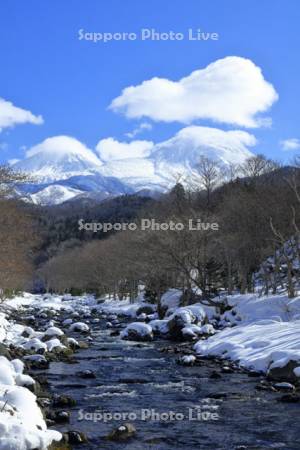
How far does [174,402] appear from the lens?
17547 mm

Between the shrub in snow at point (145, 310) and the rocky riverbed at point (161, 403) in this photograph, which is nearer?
the rocky riverbed at point (161, 403)

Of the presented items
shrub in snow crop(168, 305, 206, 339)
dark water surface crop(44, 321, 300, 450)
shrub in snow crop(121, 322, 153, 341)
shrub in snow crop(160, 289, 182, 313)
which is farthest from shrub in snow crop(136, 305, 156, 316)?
dark water surface crop(44, 321, 300, 450)

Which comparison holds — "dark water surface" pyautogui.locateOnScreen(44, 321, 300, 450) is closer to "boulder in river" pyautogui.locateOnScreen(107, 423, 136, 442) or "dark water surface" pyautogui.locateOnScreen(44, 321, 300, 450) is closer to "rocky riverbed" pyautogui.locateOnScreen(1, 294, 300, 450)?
"rocky riverbed" pyautogui.locateOnScreen(1, 294, 300, 450)

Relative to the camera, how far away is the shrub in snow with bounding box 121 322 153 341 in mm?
34688

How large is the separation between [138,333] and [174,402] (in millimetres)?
17252

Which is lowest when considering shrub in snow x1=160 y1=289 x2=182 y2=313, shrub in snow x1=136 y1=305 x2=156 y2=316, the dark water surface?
the dark water surface

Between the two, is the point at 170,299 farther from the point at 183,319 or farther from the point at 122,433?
the point at 122,433

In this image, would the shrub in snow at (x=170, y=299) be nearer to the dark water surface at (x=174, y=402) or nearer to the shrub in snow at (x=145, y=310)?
the shrub in snow at (x=145, y=310)

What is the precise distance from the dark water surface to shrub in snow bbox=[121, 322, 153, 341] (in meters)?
6.90

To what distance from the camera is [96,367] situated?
961 inches

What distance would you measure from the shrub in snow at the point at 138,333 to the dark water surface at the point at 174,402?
22.6 feet

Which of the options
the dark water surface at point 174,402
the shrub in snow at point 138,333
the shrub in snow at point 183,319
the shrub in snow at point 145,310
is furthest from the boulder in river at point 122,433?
the shrub in snow at point 145,310

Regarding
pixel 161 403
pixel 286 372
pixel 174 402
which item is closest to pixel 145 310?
pixel 286 372

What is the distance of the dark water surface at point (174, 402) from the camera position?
13180 mm
